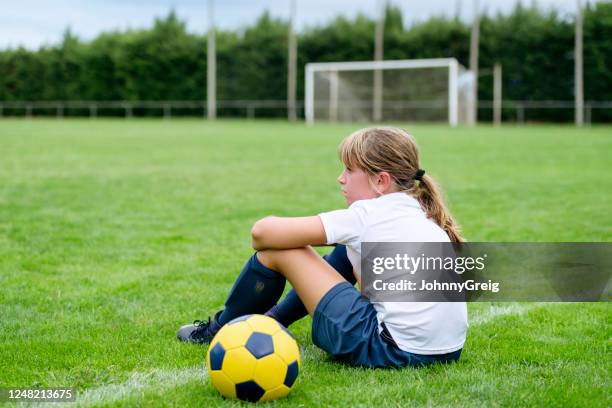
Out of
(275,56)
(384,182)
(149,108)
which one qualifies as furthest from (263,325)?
(149,108)

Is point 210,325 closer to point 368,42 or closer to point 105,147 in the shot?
point 105,147

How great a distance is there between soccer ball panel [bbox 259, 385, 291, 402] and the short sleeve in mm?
613

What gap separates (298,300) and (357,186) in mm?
660

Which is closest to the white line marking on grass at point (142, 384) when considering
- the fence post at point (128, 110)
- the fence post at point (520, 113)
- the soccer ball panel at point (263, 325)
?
the soccer ball panel at point (263, 325)

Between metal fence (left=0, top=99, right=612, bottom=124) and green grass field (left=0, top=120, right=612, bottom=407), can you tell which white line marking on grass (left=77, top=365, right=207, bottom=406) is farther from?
metal fence (left=0, top=99, right=612, bottom=124)

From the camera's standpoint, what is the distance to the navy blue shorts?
123 inches

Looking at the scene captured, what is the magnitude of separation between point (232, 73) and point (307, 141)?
24.6 metres

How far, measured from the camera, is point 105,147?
17016 millimetres

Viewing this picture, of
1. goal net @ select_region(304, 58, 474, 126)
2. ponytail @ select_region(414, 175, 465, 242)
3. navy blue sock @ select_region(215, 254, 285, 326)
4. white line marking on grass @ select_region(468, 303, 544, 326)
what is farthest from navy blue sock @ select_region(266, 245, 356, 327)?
goal net @ select_region(304, 58, 474, 126)

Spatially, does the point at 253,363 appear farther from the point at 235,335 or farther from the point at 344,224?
the point at 344,224

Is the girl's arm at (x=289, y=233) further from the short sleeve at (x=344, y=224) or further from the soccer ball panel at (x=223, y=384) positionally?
the soccer ball panel at (x=223, y=384)

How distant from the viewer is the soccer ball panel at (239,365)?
9.18 feet

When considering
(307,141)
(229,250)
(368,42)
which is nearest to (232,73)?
(368,42)

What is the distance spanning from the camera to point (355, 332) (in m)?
3.13
